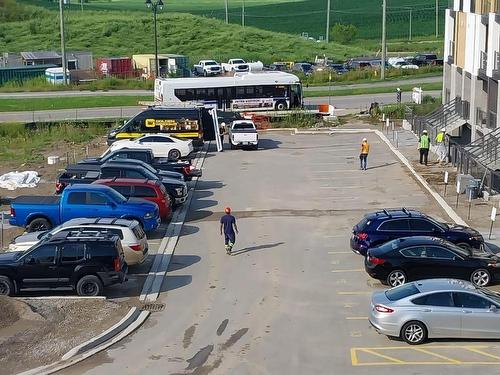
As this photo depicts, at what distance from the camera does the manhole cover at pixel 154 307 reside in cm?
2214

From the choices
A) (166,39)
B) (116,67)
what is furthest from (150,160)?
(166,39)

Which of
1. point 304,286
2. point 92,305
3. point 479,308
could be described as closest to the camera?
point 479,308

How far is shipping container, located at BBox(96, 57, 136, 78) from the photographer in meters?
82.3

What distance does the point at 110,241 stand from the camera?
22.7 m

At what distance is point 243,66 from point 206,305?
192 ft

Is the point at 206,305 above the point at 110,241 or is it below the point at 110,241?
below

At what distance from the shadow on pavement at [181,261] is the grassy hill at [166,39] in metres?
70.6

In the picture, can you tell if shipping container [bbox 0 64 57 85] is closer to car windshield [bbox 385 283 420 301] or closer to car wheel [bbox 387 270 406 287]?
car wheel [bbox 387 270 406 287]

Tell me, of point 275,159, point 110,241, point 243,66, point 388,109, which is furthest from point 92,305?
point 243,66

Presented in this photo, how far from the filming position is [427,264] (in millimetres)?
22984

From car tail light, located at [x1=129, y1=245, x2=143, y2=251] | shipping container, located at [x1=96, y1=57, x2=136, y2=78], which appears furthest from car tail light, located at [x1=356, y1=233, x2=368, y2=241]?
shipping container, located at [x1=96, y1=57, x2=136, y2=78]

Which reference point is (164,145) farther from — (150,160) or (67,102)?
(67,102)

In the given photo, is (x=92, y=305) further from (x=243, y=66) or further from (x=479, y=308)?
(x=243, y=66)

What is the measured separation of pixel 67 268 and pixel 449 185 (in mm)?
18525
